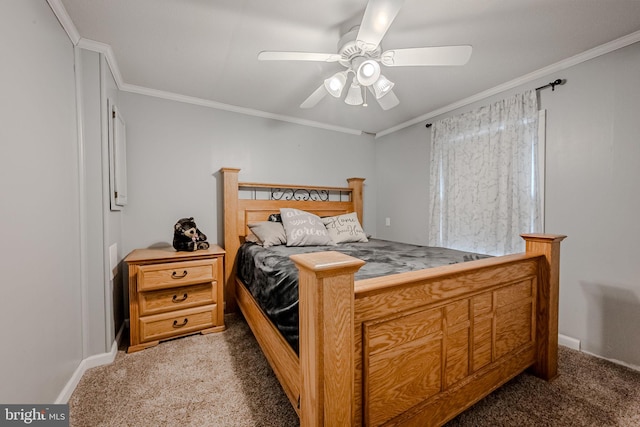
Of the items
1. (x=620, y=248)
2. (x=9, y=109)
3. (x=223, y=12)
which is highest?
(x=223, y=12)

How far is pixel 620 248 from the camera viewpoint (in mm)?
1779

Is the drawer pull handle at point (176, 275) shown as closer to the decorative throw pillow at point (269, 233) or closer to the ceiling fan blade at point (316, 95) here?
the decorative throw pillow at point (269, 233)

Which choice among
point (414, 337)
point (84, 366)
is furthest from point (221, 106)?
point (414, 337)

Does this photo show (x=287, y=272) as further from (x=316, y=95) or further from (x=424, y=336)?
(x=316, y=95)

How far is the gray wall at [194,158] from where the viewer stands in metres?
2.42

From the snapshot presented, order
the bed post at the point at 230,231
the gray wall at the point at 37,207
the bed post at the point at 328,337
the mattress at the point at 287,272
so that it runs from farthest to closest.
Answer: the bed post at the point at 230,231, the mattress at the point at 287,272, the gray wall at the point at 37,207, the bed post at the point at 328,337

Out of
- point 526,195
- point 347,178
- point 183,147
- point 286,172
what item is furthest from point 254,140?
point 526,195

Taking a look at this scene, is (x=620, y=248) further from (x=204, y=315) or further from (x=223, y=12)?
(x=204, y=315)

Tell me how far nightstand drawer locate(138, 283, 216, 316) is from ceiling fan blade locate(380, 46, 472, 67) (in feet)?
7.25

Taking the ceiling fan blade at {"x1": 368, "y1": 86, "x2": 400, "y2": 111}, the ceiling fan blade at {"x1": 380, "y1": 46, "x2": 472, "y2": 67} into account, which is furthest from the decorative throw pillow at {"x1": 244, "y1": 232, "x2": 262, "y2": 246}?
the ceiling fan blade at {"x1": 380, "y1": 46, "x2": 472, "y2": 67}

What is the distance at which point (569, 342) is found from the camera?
2.00m

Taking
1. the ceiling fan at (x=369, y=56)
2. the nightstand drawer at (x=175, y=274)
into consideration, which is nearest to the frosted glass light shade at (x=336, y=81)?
the ceiling fan at (x=369, y=56)

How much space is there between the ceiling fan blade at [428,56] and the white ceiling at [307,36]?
249 mm

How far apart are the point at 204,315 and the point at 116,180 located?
130 centimetres
